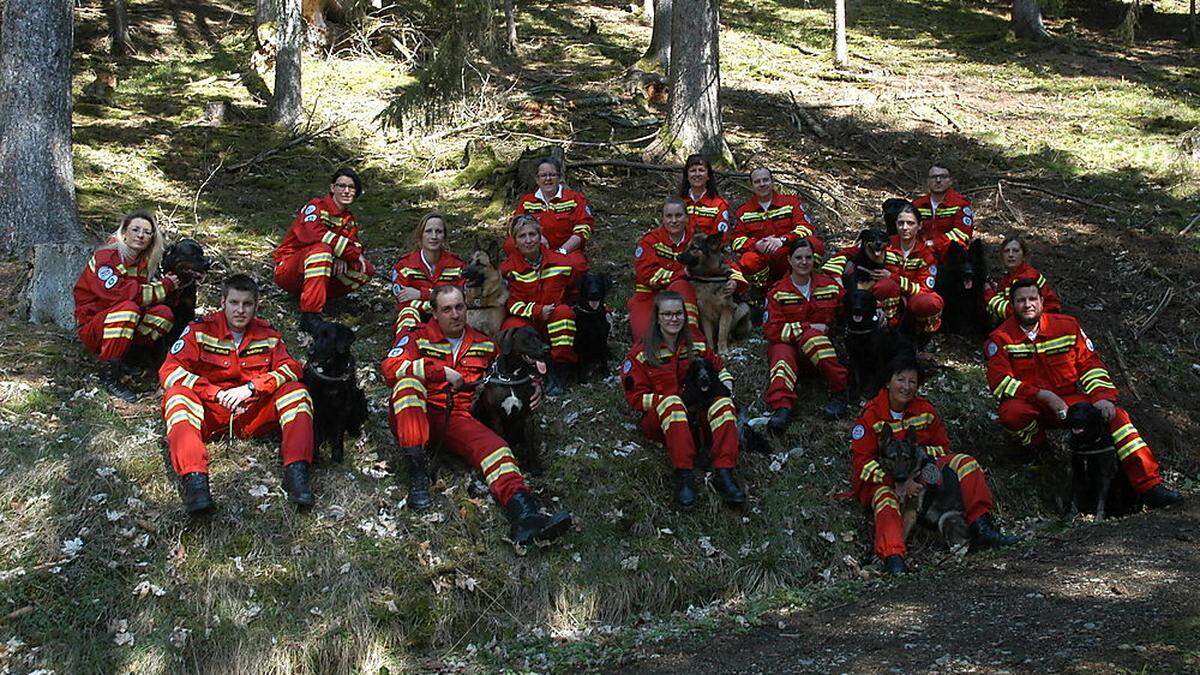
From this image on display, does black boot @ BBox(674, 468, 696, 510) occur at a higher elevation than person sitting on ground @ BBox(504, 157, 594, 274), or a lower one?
lower

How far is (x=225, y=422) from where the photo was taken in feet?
21.8

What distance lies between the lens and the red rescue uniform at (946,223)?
8.89m

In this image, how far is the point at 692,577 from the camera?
6.62 m

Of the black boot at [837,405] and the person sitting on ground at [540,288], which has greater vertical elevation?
the person sitting on ground at [540,288]

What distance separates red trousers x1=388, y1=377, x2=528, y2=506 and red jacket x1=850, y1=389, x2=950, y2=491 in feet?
7.88

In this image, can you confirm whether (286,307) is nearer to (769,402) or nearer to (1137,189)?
(769,402)

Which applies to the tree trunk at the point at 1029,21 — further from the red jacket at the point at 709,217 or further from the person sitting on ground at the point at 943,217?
the red jacket at the point at 709,217

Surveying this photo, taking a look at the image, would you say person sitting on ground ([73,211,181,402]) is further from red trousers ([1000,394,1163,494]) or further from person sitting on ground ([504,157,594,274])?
red trousers ([1000,394,1163,494])

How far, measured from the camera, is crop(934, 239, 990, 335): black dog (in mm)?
8781

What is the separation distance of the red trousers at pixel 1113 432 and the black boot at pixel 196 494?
5.87m

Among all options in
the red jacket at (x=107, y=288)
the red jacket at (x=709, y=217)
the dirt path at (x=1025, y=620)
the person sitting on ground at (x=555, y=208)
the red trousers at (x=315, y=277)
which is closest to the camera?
the dirt path at (x=1025, y=620)

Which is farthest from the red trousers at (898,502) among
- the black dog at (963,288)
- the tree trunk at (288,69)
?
the tree trunk at (288,69)

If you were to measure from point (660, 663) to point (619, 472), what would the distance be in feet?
6.29

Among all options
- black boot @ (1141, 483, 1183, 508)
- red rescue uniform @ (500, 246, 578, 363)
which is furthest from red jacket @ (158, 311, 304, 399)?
black boot @ (1141, 483, 1183, 508)
